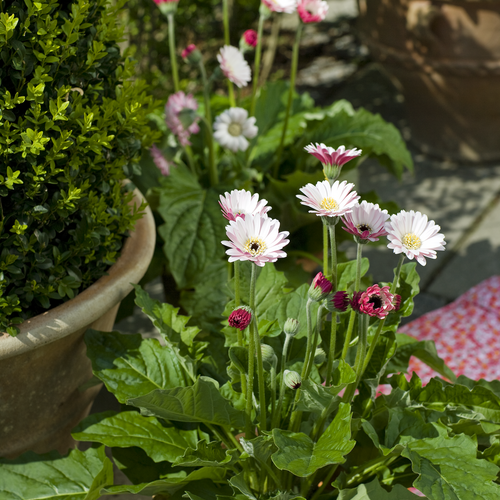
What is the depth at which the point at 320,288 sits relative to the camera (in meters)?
1.06

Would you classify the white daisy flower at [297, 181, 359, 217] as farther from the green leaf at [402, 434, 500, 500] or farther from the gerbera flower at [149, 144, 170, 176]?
the gerbera flower at [149, 144, 170, 176]

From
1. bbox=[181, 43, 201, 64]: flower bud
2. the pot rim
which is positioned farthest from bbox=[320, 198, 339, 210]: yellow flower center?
bbox=[181, 43, 201, 64]: flower bud

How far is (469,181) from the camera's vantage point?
335 cm

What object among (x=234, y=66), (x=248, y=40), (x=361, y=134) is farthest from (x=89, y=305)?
(x=361, y=134)

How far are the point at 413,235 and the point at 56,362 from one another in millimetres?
858

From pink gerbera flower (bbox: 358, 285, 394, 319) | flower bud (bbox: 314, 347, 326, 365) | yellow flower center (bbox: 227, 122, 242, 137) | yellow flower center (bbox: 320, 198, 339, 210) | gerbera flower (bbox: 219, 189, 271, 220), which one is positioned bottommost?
flower bud (bbox: 314, 347, 326, 365)

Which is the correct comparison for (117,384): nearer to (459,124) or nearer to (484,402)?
(484,402)

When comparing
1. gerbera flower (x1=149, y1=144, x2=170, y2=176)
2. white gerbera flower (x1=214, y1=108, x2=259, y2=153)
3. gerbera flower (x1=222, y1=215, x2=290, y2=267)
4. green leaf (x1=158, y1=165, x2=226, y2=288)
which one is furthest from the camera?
gerbera flower (x1=149, y1=144, x2=170, y2=176)

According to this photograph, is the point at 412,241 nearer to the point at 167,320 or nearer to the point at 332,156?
the point at 332,156

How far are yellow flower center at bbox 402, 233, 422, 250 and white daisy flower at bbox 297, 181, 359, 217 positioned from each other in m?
0.11

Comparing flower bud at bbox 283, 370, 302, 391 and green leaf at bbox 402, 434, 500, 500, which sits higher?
flower bud at bbox 283, 370, 302, 391

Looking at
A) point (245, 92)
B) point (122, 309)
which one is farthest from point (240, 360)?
point (245, 92)

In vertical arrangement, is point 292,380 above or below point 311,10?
below

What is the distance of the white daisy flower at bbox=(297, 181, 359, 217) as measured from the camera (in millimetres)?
1035
